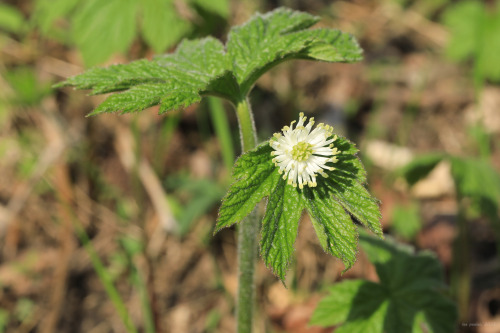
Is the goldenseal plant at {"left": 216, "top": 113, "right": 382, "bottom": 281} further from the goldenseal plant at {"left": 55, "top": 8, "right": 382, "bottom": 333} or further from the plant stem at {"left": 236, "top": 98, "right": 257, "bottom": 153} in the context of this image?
the plant stem at {"left": 236, "top": 98, "right": 257, "bottom": 153}

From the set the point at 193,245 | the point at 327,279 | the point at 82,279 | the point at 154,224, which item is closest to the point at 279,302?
the point at 327,279

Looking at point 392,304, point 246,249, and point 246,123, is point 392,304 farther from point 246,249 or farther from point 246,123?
point 246,123

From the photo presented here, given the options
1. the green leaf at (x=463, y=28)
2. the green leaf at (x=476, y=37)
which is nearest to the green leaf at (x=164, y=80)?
the green leaf at (x=476, y=37)

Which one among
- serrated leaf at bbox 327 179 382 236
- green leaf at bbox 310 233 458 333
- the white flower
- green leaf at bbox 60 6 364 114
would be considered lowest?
green leaf at bbox 310 233 458 333

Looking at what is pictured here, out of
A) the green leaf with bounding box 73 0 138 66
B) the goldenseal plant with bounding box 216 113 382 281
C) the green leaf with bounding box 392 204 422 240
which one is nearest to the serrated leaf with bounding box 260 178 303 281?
the goldenseal plant with bounding box 216 113 382 281

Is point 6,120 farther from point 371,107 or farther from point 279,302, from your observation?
Result: point 371,107

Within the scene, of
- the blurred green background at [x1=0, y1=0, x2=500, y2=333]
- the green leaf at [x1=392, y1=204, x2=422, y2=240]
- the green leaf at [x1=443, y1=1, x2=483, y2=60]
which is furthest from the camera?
the green leaf at [x1=443, y1=1, x2=483, y2=60]
